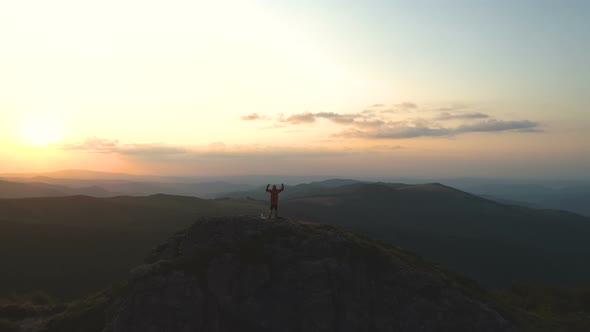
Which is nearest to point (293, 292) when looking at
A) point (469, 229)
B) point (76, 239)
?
point (76, 239)

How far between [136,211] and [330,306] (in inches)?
3566

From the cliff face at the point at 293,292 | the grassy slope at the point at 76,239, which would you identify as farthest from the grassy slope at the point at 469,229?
the cliff face at the point at 293,292

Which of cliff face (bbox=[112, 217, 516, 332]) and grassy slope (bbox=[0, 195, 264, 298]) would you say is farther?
grassy slope (bbox=[0, 195, 264, 298])

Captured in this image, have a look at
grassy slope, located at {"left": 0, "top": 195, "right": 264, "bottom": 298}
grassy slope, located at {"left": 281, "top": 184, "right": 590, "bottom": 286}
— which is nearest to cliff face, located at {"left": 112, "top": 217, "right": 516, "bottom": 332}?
grassy slope, located at {"left": 0, "top": 195, "right": 264, "bottom": 298}

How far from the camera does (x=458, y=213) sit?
141375 mm

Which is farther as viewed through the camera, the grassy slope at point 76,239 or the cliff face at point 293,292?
the grassy slope at point 76,239

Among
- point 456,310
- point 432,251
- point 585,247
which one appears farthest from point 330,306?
point 585,247

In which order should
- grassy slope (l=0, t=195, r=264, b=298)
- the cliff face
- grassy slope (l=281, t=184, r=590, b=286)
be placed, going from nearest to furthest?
the cliff face, grassy slope (l=0, t=195, r=264, b=298), grassy slope (l=281, t=184, r=590, b=286)

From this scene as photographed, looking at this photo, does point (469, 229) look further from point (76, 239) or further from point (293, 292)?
point (293, 292)

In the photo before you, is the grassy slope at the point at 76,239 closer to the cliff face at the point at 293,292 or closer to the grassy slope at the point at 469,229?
the cliff face at the point at 293,292

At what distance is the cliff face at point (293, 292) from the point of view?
63.2ft

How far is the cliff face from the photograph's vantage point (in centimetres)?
1927

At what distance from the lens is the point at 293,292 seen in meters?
20.4

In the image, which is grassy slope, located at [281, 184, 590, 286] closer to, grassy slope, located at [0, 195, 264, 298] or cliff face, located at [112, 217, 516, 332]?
grassy slope, located at [0, 195, 264, 298]
